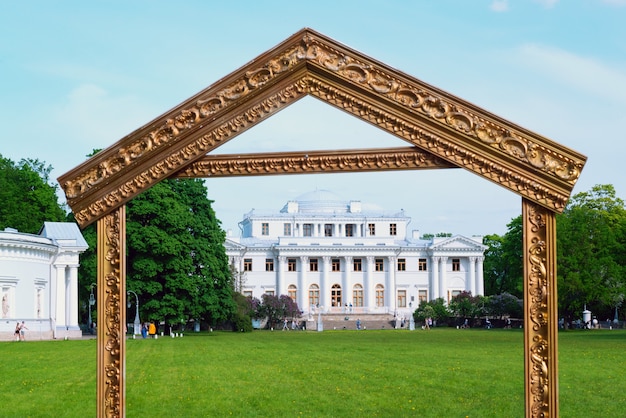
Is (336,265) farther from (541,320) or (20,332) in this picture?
(541,320)

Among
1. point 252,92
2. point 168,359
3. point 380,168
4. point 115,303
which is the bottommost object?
point 168,359

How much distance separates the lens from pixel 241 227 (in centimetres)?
7962

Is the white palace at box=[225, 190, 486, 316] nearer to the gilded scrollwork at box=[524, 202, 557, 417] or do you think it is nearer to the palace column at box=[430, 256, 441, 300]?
the palace column at box=[430, 256, 441, 300]

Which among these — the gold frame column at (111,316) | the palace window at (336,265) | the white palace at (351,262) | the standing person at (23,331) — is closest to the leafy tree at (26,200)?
the standing person at (23,331)

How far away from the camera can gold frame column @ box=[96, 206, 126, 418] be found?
5.67 meters

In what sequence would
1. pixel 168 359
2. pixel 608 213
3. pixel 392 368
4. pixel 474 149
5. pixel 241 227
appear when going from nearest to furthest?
pixel 474 149 → pixel 392 368 → pixel 168 359 → pixel 608 213 → pixel 241 227

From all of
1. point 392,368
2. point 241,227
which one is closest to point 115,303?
point 392,368

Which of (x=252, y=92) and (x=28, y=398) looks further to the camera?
(x=28, y=398)

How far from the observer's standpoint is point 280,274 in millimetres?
74125

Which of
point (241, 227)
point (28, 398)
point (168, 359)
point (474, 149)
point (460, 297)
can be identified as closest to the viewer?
point (474, 149)

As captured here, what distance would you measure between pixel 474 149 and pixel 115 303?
240 centimetres

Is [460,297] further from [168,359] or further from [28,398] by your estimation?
[28,398]

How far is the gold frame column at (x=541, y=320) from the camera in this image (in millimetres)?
5332

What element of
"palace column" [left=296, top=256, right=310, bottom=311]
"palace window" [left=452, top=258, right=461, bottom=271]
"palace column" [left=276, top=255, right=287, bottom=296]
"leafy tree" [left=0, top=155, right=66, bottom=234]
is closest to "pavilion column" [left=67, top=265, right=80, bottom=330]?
"leafy tree" [left=0, top=155, right=66, bottom=234]
